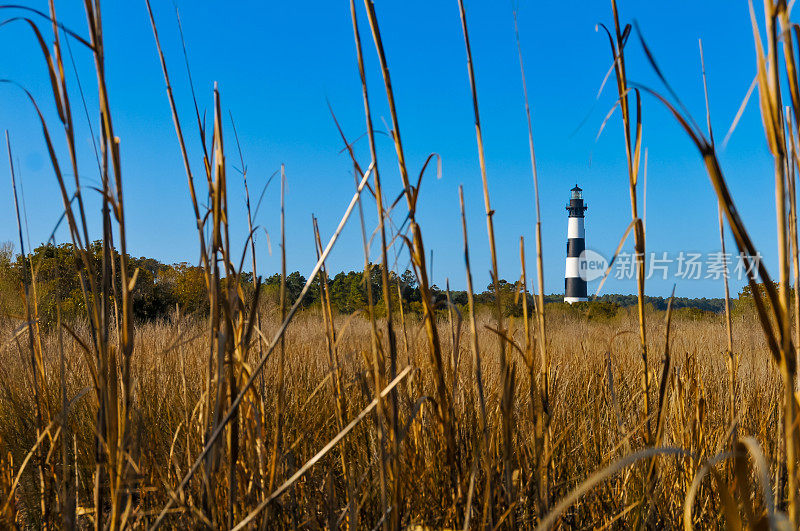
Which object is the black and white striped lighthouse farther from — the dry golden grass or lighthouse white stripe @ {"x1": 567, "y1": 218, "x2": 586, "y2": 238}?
the dry golden grass

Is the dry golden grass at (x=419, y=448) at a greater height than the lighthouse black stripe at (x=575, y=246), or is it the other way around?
the lighthouse black stripe at (x=575, y=246)

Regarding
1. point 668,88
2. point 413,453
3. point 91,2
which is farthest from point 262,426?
point 668,88

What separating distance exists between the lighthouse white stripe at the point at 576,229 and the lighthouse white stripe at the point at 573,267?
1249 millimetres

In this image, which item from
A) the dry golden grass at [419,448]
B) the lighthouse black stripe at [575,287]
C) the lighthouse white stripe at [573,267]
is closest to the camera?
the dry golden grass at [419,448]

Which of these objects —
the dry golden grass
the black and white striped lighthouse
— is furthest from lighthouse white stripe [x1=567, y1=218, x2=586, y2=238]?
the dry golden grass

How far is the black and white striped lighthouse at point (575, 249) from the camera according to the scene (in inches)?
932

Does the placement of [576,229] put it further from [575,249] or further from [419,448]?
[419,448]

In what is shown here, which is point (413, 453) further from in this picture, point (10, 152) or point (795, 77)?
point (10, 152)

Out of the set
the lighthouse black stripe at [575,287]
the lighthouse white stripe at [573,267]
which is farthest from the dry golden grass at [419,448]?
the lighthouse black stripe at [575,287]

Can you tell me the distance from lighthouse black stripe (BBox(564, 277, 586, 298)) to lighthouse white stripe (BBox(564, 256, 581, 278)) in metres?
0.49

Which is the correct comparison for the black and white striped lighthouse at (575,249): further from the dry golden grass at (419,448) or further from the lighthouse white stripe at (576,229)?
the dry golden grass at (419,448)

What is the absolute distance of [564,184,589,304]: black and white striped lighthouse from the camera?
77.7 feet

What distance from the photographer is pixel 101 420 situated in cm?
62

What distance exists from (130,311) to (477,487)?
25.7 inches
